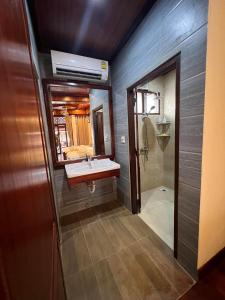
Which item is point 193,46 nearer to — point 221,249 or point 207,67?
point 207,67

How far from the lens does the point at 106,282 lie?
126 cm

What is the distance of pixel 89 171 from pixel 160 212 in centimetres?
129

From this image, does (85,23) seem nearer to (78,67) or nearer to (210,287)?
(78,67)

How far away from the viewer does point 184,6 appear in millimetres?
1043

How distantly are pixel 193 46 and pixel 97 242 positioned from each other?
2.16m

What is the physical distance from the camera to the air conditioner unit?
184cm

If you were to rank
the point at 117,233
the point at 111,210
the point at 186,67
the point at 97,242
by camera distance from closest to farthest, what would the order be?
the point at 186,67 → the point at 97,242 → the point at 117,233 → the point at 111,210

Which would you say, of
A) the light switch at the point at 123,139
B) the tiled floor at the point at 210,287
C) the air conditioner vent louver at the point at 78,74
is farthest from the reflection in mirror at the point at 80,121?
the tiled floor at the point at 210,287

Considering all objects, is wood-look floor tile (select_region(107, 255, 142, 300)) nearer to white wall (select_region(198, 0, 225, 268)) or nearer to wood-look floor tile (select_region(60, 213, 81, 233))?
white wall (select_region(198, 0, 225, 268))

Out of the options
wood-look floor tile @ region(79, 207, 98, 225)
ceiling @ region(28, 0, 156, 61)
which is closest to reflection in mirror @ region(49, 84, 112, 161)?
ceiling @ region(28, 0, 156, 61)

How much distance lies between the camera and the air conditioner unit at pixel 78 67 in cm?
184

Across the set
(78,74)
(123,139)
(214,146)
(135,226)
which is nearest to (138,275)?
(135,226)

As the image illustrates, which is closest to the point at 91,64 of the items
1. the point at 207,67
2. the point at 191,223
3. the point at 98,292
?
the point at 207,67

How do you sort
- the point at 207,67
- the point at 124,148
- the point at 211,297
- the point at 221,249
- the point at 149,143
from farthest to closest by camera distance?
the point at 149,143
the point at 124,148
the point at 221,249
the point at 211,297
the point at 207,67
